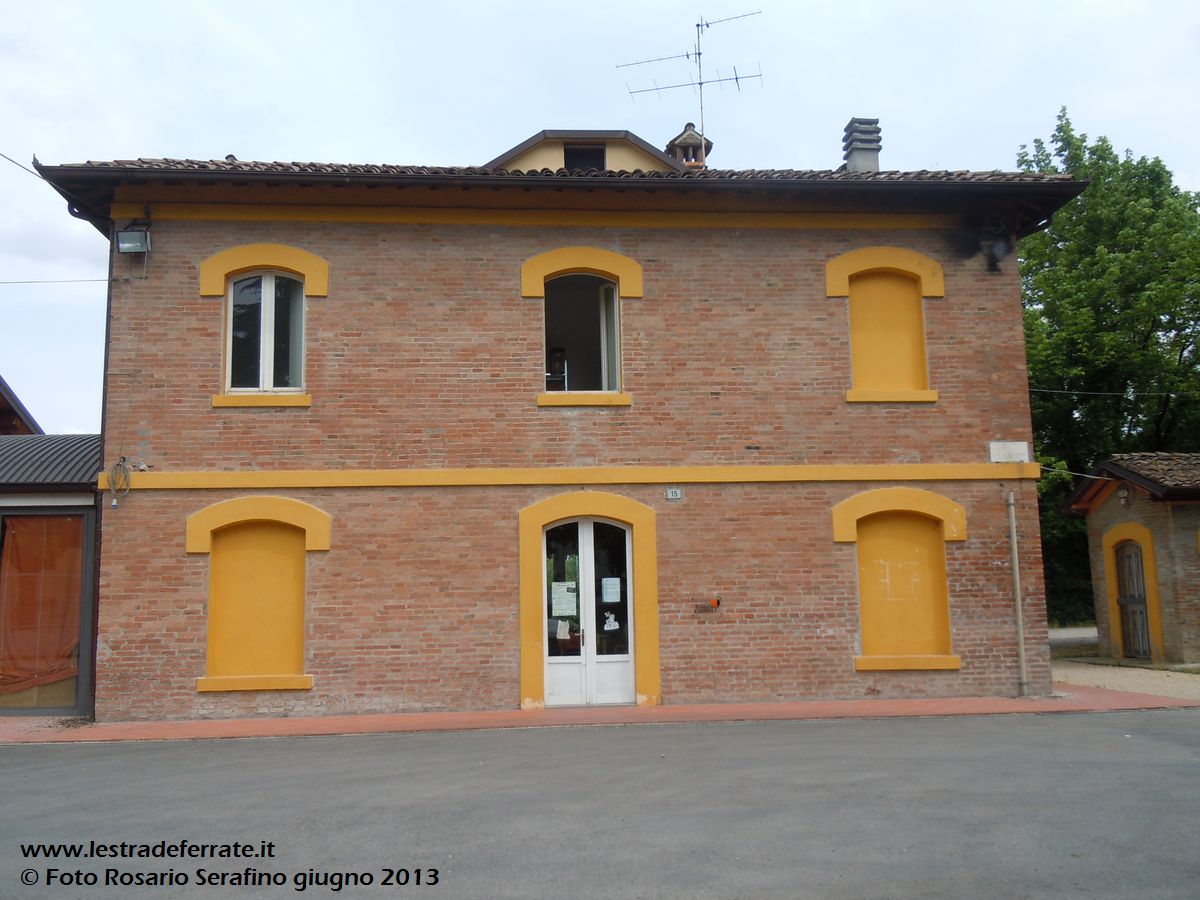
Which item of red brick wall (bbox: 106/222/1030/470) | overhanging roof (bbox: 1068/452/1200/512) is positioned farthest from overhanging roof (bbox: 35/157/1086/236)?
overhanging roof (bbox: 1068/452/1200/512)

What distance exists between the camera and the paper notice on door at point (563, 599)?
1221 cm

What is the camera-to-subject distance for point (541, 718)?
11344mm

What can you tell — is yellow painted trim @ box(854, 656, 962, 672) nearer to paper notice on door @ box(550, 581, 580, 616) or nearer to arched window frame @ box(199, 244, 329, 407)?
paper notice on door @ box(550, 581, 580, 616)

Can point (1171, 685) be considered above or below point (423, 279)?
below

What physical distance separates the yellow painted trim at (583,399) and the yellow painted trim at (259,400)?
271 cm

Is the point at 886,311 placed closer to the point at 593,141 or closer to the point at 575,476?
the point at 575,476

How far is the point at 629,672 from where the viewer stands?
12.2 meters

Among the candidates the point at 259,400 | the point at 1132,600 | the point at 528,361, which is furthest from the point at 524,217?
the point at 1132,600

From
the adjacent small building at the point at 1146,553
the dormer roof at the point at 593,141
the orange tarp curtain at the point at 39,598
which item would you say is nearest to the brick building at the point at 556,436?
the orange tarp curtain at the point at 39,598

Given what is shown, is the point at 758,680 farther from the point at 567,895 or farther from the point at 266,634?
the point at 567,895

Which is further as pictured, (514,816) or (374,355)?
(374,355)

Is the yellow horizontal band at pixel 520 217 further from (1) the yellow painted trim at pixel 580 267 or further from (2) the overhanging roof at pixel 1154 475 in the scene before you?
(2) the overhanging roof at pixel 1154 475

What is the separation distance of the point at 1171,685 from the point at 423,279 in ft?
37.0

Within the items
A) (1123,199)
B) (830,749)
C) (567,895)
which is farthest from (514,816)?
(1123,199)
